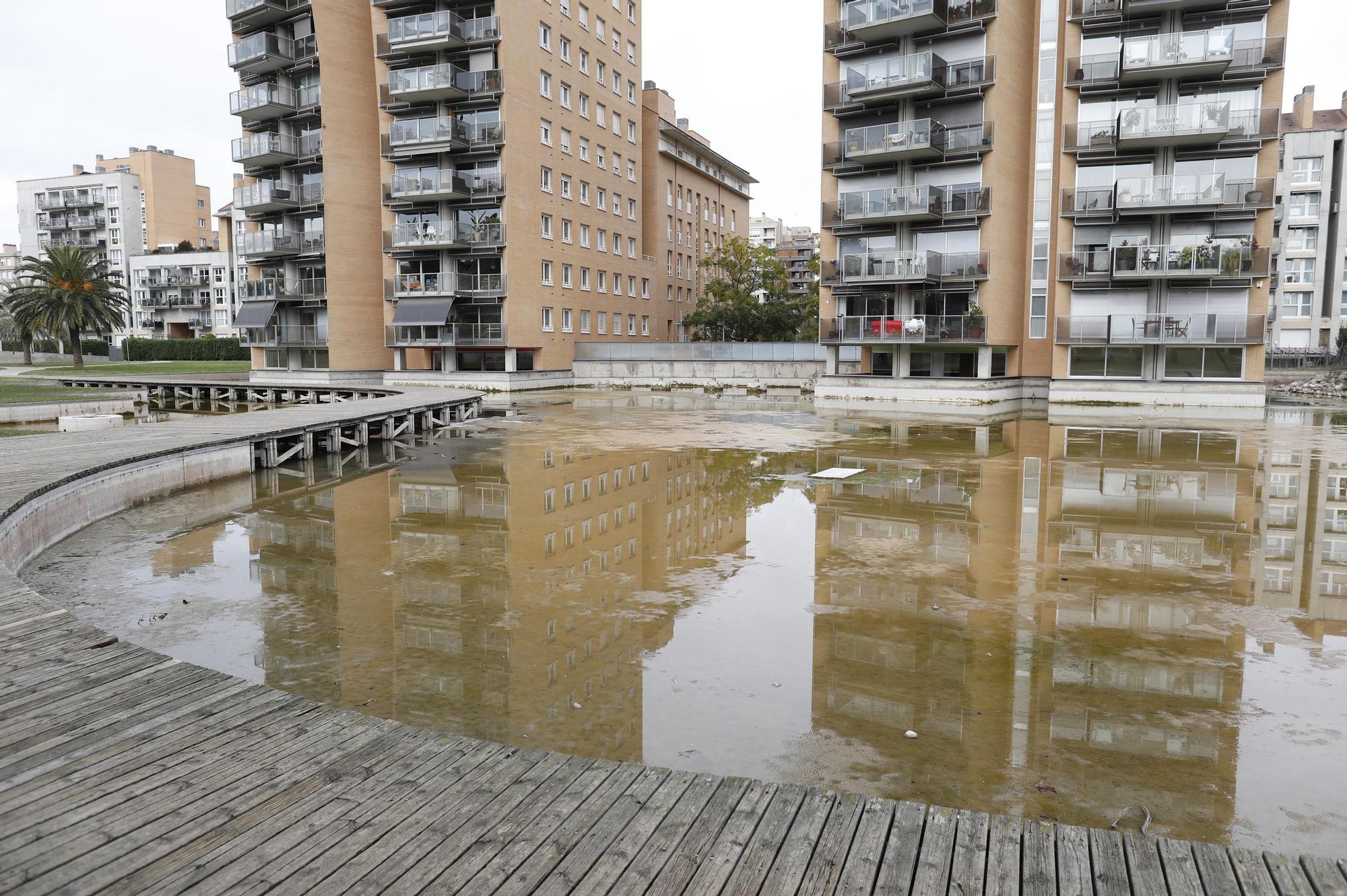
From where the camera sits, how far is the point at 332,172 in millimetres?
48250

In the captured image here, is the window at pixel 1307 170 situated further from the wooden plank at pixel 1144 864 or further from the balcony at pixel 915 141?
the wooden plank at pixel 1144 864

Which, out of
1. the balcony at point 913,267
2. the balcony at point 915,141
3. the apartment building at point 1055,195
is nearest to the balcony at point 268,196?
the apartment building at point 1055,195

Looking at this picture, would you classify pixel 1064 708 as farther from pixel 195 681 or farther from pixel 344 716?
pixel 195 681

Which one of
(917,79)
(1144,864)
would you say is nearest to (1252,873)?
(1144,864)

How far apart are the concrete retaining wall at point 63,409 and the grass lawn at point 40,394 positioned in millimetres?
498

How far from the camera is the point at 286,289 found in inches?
2019

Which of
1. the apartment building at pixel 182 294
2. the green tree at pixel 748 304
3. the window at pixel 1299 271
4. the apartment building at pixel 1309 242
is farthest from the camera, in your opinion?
the apartment building at pixel 182 294

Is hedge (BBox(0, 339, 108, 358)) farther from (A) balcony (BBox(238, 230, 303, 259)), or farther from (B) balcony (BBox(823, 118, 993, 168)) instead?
(B) balcony (BBox(823, 118, 993, 168))

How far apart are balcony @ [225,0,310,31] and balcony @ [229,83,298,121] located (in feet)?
11.4

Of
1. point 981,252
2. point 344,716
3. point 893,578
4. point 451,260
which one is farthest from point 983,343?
point 344,716

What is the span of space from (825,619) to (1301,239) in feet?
269

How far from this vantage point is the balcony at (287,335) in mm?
51250

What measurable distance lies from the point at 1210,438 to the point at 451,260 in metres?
35.9

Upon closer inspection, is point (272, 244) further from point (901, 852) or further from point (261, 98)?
point (901, 852)
